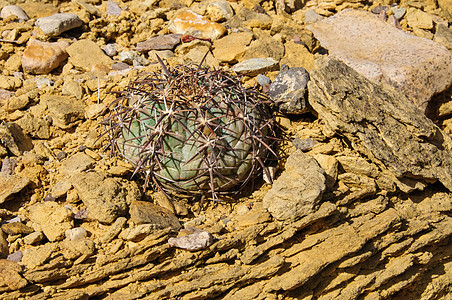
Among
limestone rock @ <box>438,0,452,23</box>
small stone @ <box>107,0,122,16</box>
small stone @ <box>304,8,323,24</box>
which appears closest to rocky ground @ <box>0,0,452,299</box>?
small stone @ <box>107,0,122,16</box>

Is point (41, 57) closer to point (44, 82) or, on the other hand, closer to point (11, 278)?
point (44, 82)

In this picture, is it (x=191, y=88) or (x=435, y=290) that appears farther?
(x=435, y=290)

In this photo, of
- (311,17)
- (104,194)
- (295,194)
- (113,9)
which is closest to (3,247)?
(104,194)

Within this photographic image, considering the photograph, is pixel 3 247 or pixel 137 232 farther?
pixel 137 232

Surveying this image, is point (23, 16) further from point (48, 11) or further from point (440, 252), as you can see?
point (440, 252)

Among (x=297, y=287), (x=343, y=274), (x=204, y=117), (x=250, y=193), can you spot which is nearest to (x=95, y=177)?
(x=204, y=117)

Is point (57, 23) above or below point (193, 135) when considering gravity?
above

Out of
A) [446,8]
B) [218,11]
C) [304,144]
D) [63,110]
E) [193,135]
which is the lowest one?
[304,144]

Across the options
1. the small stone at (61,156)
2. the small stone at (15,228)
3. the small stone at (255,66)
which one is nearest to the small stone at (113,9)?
the small stone at (255,66)
